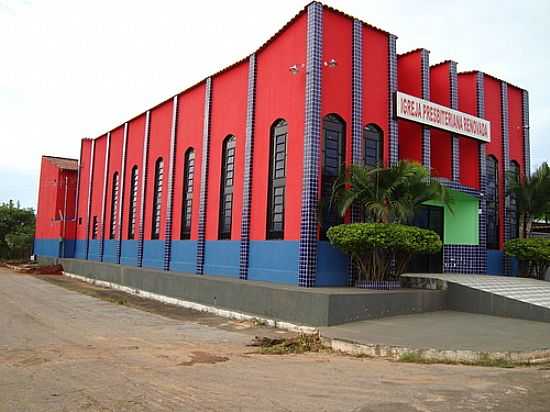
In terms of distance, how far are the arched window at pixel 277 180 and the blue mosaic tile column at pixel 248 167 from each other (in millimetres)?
1060

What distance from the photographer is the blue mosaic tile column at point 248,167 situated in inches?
621

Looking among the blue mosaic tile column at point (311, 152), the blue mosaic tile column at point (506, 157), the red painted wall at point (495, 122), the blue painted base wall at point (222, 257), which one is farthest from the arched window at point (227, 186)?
the blue mosaic tile column at point (506, 157)

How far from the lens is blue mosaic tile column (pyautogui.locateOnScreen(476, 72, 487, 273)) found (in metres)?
Answer: 17.5

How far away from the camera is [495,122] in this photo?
1942 cm

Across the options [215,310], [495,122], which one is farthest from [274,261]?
[495,122]

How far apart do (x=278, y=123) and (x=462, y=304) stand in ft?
23.8

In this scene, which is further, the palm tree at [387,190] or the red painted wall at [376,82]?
the red painted wall at [376,82]

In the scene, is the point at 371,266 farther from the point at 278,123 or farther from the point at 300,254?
the point at 278,123

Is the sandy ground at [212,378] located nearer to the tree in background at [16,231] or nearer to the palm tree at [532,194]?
the palm tree at [532,194]

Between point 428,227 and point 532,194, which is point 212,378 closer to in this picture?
point 428,227

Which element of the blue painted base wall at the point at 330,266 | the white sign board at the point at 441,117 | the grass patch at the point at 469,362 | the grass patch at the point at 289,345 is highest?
the white sign board at the point at 441,117

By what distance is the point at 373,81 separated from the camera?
15266mm

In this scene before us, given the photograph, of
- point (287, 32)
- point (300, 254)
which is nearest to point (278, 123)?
point (287, 32)

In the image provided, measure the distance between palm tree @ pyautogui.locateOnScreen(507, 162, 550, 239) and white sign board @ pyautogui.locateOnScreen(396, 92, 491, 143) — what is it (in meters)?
1.98
